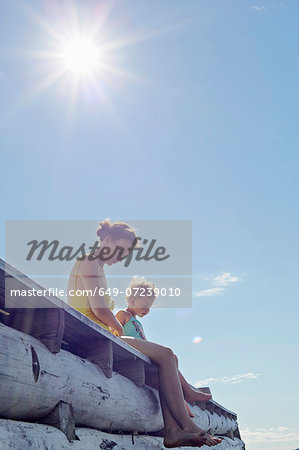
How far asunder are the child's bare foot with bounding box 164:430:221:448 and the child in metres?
1.24

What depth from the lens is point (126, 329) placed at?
5418mm

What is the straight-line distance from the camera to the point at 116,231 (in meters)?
4.78

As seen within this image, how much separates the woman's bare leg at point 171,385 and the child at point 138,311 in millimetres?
865

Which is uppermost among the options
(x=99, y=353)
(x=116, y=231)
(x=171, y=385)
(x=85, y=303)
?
(x=116, y=231)

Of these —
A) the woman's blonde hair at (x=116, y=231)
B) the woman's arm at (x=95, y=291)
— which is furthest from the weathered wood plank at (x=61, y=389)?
the woman's blonde hair at (x=116, y=231)

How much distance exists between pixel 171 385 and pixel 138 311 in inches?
58.7

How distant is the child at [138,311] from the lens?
17.7 feet

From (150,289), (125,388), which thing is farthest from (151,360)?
(150,289)

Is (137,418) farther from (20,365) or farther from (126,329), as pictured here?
(20,365)

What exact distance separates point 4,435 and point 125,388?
2.02 m

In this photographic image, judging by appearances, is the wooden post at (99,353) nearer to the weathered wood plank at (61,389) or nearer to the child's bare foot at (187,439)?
the weathered wood plank at (61,389)

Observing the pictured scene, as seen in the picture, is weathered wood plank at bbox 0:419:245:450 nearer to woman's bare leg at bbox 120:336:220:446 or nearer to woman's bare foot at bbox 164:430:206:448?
woman's bare foot at bbox 164:430:206:448

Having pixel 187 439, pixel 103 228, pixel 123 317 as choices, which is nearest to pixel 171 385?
pixel 187 439

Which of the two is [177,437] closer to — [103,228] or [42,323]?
[42,323]
